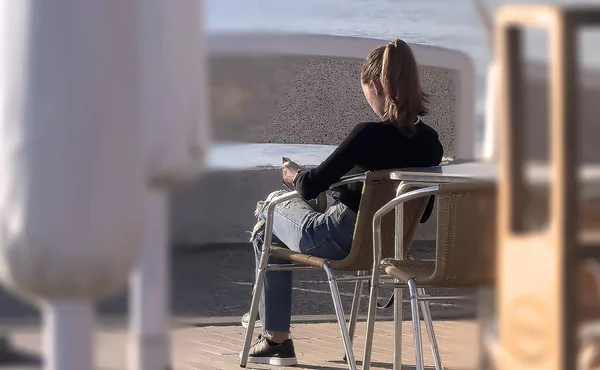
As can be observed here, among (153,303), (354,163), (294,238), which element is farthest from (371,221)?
(153,303)

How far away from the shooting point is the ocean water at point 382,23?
1.40m

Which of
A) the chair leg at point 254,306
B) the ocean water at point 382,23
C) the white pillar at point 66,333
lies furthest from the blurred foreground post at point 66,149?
the chair leg at point 254,306

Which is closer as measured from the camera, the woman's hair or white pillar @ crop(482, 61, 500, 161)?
white pillar @ crop(482, 61, 500, 161)

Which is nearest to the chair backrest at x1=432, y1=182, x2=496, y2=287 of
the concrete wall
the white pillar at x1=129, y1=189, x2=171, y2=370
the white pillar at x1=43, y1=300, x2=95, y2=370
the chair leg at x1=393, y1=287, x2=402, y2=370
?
the concrete wall

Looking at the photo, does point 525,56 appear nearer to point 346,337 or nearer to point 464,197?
point 464,197

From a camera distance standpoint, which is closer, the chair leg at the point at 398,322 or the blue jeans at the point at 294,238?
the chair leg at the point at 398,322

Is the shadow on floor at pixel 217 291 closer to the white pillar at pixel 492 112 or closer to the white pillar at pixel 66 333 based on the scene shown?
the white pillar at pixel 66 333

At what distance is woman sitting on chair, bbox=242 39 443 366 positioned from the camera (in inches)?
125

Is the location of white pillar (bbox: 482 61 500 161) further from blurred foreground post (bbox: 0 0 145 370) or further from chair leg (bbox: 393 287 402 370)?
chair leg (bbox: 393 287 402 370)

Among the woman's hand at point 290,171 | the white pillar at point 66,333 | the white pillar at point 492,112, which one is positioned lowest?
the white pillar at point 66,333

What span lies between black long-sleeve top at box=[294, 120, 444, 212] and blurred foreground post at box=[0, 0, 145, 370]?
6.59 ft

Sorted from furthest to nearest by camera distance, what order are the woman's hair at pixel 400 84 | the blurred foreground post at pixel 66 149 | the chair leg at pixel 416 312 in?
the woman's hair at pixel 400 84 → the chair leg at pixel 416 312 → the blurred foreground post at pixel 66 149

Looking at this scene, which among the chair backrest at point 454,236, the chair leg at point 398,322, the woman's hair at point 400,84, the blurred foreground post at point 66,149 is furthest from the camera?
the woman's hair at point 400,84

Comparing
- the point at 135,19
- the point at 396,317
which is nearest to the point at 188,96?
the point at 135,19
